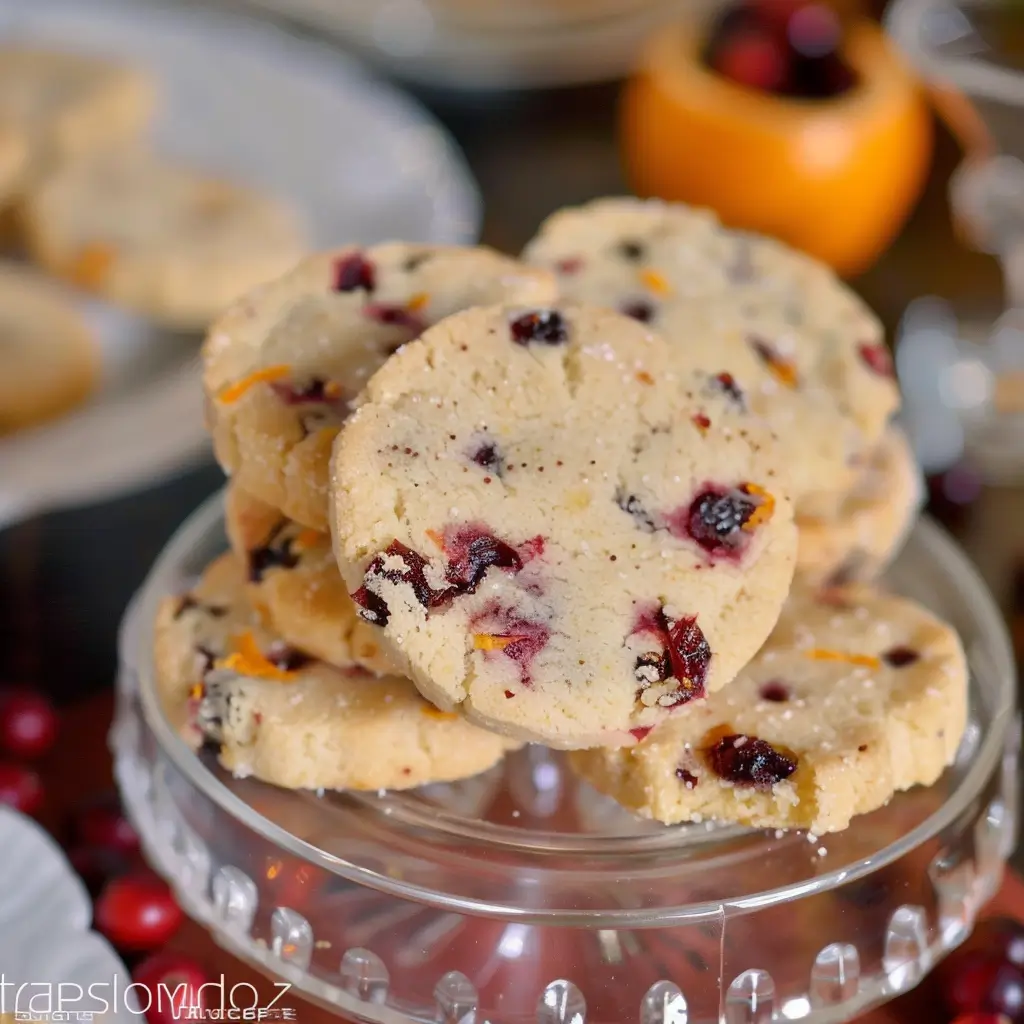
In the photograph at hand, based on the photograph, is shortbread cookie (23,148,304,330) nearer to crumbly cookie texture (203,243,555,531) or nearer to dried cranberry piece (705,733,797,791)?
crumbly cookie texture (203,243,555,531)

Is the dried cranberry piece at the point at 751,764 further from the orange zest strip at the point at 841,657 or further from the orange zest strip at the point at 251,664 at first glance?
the orange zest strip at the point at 251,664

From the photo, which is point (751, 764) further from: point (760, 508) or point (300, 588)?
point (300, 588)

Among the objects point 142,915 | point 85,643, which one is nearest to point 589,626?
point 142,915

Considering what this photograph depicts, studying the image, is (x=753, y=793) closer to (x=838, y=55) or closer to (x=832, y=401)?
(x=832, y=401)

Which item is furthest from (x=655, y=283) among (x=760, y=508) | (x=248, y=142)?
(x=248, y=142)

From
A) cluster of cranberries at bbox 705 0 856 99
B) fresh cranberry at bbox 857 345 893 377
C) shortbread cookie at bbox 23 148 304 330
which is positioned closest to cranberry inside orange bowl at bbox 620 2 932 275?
cluster of cranberries at bbox 705 0 856 99

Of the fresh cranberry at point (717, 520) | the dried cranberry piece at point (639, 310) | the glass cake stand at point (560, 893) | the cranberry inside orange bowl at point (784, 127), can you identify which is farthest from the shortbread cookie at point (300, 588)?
the cranberry inside orange bowl at point (784, 127)
